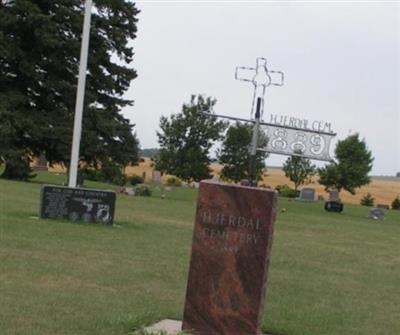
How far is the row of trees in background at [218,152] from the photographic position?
177 feet

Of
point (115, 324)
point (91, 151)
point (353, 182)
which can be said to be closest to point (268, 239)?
point (115, 324)

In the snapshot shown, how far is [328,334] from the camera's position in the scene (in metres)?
7.52

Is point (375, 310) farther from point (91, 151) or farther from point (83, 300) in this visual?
point (91, 151)

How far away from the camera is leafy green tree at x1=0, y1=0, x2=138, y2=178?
3619 cm

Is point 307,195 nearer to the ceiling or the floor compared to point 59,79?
nearer to the floor

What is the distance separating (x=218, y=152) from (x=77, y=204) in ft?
133

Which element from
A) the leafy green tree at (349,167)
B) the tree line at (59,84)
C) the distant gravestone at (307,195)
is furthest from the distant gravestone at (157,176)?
the tree line at (59,84)

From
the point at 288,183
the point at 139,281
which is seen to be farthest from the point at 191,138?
the point at 139,281

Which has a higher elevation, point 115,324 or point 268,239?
point 268,239

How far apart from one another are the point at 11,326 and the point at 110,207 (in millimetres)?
9725

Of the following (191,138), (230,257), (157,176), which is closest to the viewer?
(230,257)

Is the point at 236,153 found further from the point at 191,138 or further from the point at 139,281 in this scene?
the point at 139,281

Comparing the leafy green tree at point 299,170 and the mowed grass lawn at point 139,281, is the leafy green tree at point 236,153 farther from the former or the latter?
the mowed grass lawn at point 139,281

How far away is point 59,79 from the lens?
1511 inches
